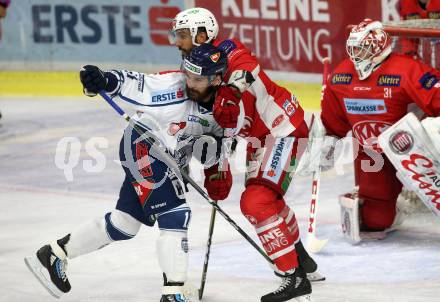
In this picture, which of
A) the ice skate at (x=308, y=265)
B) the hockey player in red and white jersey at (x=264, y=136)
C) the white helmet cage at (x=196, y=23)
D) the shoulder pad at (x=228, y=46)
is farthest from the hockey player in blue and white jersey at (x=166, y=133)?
the ice skate at (x=308, y=265)

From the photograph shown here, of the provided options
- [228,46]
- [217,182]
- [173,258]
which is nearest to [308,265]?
[217,182]

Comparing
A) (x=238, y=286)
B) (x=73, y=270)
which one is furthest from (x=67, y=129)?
(x=238, y=286)

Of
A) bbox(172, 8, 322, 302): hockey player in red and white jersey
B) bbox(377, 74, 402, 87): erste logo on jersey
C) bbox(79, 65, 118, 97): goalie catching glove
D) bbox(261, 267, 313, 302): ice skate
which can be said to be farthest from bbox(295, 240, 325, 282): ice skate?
bbox(79, 65, 118, 97): goalie catching glove

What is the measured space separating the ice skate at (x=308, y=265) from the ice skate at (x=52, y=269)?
1.18 m

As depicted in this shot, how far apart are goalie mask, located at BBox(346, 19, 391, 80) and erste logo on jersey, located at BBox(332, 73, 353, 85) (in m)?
0.07

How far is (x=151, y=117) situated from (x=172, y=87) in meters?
0.17

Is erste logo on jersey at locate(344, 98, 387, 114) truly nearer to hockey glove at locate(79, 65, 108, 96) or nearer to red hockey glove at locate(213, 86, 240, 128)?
red hockey glove at locate(213, 86, 240, 128)

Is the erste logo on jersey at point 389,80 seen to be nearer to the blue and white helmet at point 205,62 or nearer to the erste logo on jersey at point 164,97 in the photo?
the blue and white helmet at point 205,62

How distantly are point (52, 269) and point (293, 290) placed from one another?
3.75 feet

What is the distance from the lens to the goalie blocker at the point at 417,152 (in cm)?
580

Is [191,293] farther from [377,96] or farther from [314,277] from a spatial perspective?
[377,96]

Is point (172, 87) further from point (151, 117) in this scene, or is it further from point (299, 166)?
point (299, 166)

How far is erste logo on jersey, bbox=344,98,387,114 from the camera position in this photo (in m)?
6.02

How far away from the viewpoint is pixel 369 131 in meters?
6.12
